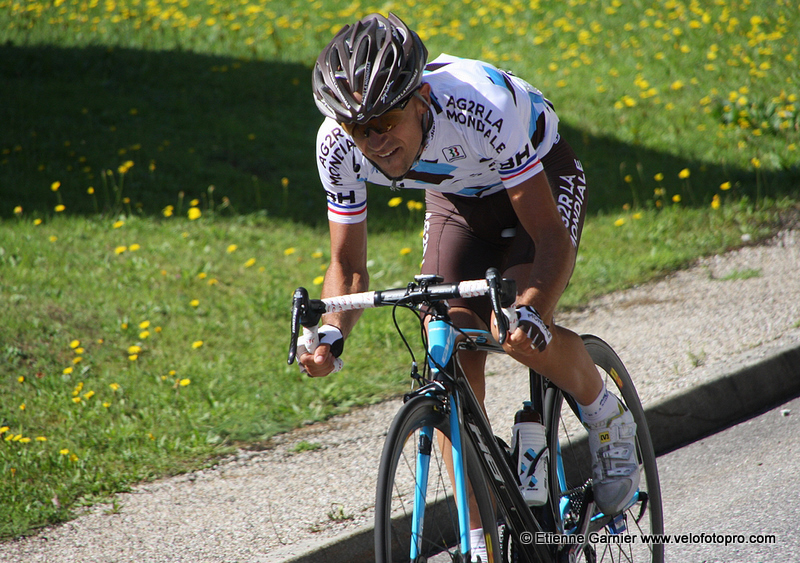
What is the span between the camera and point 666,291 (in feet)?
19.3

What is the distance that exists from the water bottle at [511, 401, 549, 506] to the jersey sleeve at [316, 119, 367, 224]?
97 cm

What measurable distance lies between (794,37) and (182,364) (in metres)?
9.16

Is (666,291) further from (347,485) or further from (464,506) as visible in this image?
(464,506)

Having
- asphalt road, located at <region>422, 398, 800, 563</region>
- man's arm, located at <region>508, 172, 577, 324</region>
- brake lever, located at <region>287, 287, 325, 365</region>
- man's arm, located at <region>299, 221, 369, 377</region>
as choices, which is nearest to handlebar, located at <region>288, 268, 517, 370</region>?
brake lever, located at <region>287, 287, 325, 365</region>

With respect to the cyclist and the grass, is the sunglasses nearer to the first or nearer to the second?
the cyclist

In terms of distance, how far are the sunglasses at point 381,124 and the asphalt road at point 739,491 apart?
86.9 inches

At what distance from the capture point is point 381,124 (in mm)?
2473

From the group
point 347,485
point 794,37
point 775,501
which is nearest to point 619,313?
point 775,501

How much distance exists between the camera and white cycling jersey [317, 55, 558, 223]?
258 centimetres

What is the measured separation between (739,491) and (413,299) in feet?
7.49

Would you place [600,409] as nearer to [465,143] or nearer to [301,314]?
[465,143]

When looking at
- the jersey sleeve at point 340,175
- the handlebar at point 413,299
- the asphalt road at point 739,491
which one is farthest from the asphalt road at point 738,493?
the jersey sleeve at point 340,175

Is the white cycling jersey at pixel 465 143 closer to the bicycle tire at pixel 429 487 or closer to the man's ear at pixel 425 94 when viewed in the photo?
the man's ear at pixel 425 94

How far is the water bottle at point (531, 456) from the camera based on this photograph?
2.61 meters
